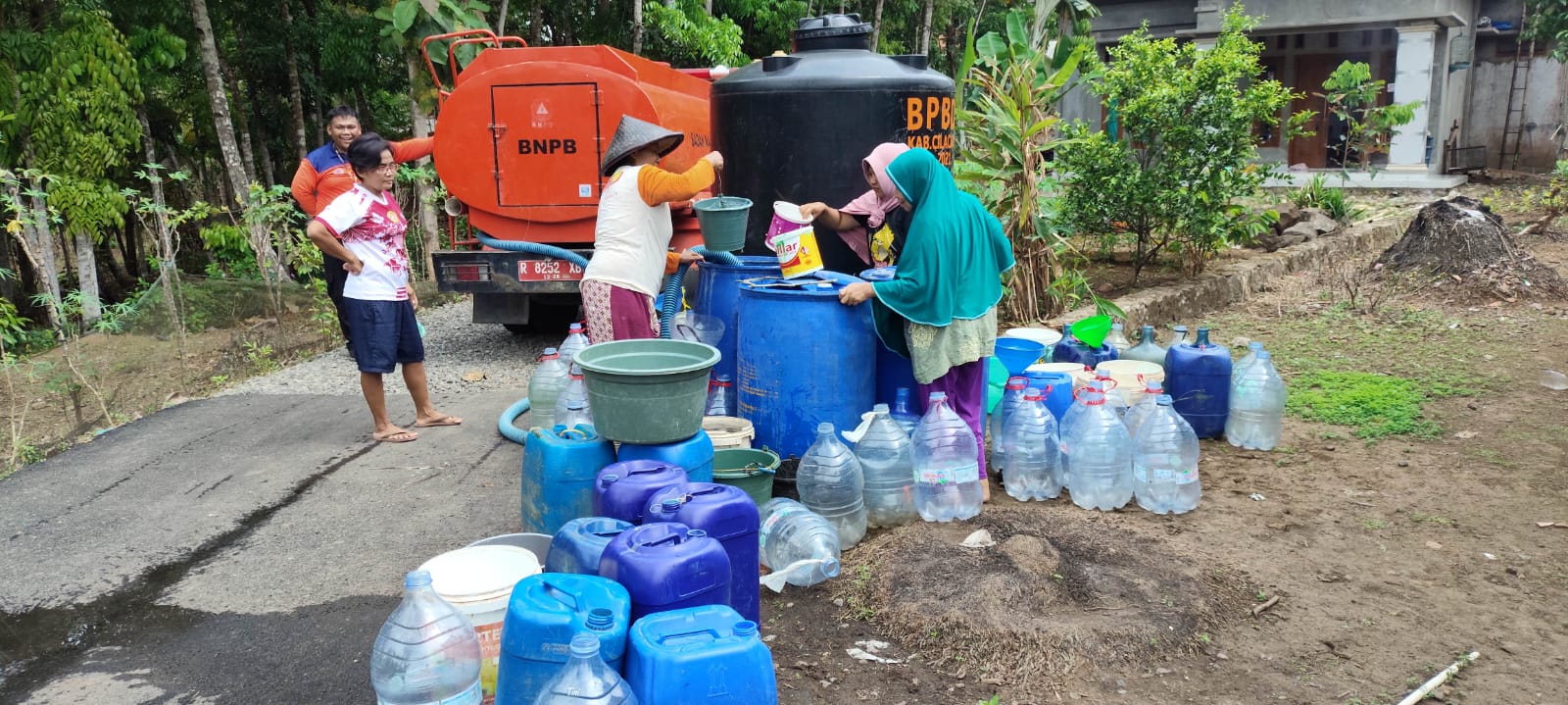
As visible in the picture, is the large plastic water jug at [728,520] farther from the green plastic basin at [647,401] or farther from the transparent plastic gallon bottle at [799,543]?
the transparent plastic gallon bottle at [799,543]

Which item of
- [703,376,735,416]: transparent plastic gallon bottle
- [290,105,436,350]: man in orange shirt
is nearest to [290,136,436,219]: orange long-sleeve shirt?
[290,105,436,350]: man in orange shirt

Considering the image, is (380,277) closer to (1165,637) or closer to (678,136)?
(678,136)

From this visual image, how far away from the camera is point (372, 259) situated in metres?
5.27

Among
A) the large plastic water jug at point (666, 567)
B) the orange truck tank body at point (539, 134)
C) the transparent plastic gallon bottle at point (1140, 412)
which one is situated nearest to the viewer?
the large plastic water jug at point (666, 567)

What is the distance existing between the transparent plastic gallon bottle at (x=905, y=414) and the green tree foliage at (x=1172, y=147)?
4725mm

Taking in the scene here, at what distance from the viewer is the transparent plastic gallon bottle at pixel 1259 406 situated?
5223 millimetres

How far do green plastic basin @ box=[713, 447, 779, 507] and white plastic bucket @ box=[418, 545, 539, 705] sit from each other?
1140mm

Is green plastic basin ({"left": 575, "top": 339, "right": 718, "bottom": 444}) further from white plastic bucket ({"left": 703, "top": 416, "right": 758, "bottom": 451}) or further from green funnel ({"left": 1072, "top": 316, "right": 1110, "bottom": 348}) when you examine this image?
green funnel ({"left": 1072, "top": 316, "right": 1110, "bottom": 348})

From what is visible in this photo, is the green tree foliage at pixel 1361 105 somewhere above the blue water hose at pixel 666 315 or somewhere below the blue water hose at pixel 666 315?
above

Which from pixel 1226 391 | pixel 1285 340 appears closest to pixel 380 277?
pixel 1226 391

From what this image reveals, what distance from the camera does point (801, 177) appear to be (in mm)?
5582

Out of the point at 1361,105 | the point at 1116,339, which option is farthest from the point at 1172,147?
the point at 1361,105

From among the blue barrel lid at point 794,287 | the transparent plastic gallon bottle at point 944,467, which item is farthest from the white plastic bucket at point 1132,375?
the blue barrel lid at point 794,287

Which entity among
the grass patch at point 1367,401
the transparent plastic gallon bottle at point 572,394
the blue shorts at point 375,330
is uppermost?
the blue shorts at point 375,330
